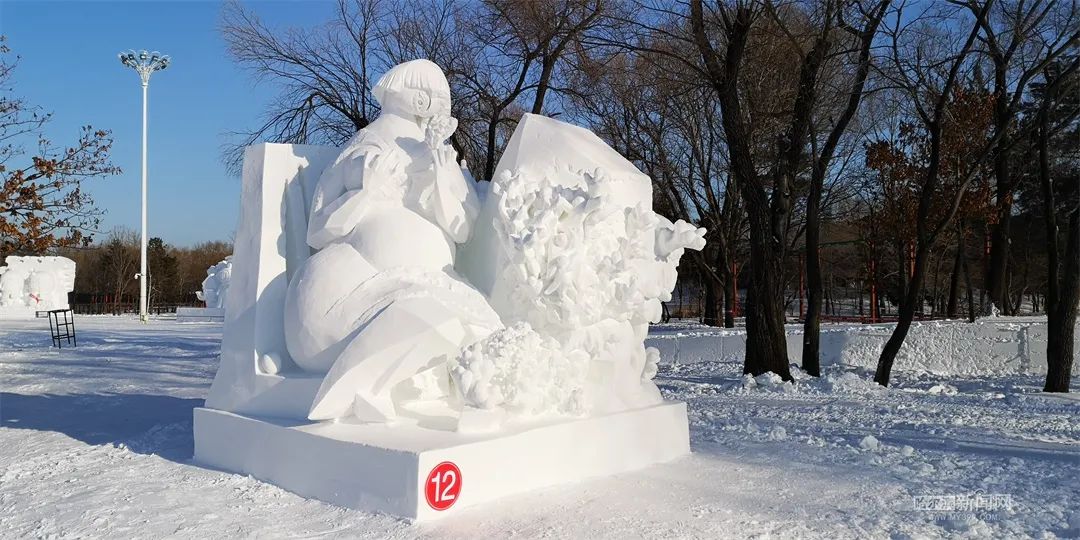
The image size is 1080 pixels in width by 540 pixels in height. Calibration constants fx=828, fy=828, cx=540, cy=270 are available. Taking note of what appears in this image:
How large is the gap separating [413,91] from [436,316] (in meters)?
1.84

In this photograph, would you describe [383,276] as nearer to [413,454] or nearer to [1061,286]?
[413,454]

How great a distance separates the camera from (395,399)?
4688 millimetres

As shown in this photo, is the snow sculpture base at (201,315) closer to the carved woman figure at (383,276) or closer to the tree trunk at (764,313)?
the tree trunk at (764,313)

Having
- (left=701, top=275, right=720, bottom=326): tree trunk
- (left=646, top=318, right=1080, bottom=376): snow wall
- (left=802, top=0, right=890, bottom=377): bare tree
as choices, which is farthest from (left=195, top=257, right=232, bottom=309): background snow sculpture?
(left=802, top=0, right=890, bottom=377): bare tree

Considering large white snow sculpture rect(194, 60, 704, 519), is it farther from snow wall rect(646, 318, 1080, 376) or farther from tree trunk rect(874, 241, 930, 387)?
snow wall rect(646, 318, 1080, 376)

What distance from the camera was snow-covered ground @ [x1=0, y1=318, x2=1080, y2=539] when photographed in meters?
3.75

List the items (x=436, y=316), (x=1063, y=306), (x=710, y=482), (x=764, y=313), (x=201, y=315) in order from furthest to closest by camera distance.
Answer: (x=201, y=315) < (x=764, y=313) < (x=1063, y=306) < (x=710, y=482) < (x=436, y=316)

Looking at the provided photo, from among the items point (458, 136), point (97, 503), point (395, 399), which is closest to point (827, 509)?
point (395, 399)

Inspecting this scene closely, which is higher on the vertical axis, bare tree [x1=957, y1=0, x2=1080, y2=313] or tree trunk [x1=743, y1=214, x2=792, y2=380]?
bare tree [x1=957, y1=0, x2=1080, y2=313]

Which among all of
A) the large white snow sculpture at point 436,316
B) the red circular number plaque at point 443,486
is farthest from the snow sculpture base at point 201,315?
the red circular number plaque at point 443,486

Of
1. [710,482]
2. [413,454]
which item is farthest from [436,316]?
[710,482]

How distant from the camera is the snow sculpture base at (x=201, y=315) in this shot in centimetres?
2794

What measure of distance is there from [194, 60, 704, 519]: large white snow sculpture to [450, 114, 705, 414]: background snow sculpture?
0.04 ft

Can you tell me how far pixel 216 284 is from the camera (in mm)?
26875
